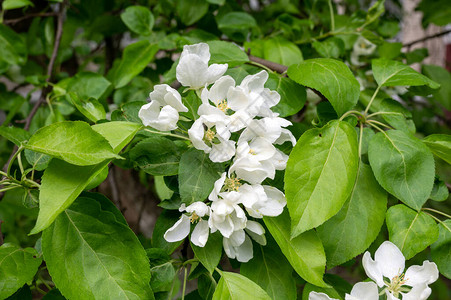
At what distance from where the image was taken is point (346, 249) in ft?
1.99

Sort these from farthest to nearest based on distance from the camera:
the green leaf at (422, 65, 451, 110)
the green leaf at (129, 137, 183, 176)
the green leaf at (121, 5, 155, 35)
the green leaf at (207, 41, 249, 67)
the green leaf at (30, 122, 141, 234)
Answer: the green leaf at (422, 65, 451, 110) → the green leaf at (121, 5, 155, 35) → the green leaf at (207, 41, 249, 67) → the green leaf at (129, 137, 183, 176) → the green leaf at (30, 122, 141, 234)

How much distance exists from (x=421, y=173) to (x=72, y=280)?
1.74ft

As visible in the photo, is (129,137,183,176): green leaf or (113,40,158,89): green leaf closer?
(129,137,183,176): green leaf

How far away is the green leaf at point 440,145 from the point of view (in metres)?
0.68

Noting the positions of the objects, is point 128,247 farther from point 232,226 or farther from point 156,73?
point 156,73

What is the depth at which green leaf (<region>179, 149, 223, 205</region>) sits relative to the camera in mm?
548

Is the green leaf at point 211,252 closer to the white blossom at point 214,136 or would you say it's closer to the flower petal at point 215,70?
the white blossom at point 214,136

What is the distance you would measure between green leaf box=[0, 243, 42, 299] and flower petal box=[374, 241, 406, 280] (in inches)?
19.8

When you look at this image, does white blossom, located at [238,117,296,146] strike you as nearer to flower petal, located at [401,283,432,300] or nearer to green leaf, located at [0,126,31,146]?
flower petal, located at [401,283,432,300]

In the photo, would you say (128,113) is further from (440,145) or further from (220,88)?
(440,145)

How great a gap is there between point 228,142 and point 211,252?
16 centimetres

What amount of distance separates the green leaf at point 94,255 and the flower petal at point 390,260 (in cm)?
33

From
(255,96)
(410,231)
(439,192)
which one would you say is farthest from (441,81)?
(255,96)

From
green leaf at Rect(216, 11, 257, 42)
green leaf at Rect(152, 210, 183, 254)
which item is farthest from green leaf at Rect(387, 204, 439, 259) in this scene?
green leaf at Rect(216, 11, 257, 42)
